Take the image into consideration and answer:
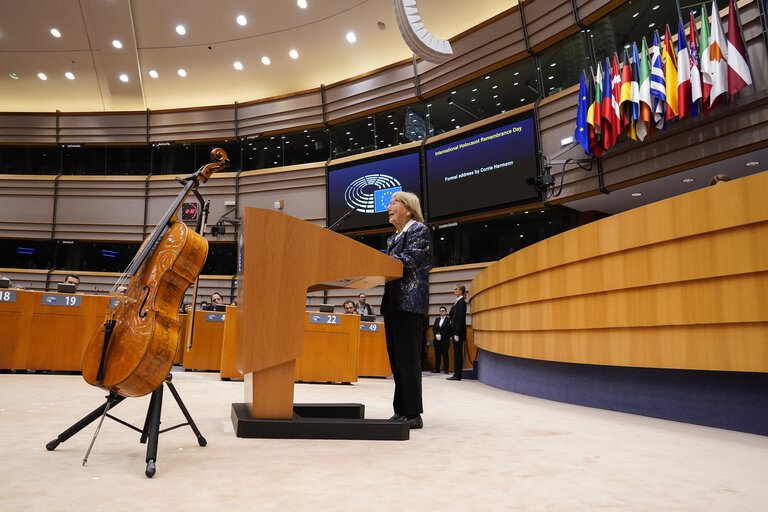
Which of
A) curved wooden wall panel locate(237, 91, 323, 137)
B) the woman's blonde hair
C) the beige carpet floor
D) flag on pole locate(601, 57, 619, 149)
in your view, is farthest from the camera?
curved wooden wall panel locate(237, 91, 323, 137)

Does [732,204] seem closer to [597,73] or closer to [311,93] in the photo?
[597,73]

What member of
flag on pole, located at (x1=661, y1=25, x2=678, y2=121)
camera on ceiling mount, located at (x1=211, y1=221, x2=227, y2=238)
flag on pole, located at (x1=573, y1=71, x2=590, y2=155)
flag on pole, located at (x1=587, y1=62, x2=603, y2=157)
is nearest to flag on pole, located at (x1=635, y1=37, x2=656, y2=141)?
flag on pole, located at (x1=661, y1=25, x2=678, y2=121)

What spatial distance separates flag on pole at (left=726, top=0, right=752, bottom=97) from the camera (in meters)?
5.65

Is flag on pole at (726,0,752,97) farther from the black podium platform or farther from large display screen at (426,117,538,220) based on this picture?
the black podium platform

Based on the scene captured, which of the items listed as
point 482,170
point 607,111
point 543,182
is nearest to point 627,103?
point 607,111

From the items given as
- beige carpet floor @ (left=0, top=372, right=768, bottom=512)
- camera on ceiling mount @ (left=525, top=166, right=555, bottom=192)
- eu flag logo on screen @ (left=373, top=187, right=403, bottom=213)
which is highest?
eu flag logo on screen @ (left=373, top=187, right=403, bottom=213)

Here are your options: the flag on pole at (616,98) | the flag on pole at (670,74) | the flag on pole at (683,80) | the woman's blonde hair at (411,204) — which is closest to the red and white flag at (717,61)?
the flag on pole at (683,80)

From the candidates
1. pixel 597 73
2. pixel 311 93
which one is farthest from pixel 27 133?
pixel 597 73

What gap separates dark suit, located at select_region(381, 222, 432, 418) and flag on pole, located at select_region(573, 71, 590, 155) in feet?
19.1

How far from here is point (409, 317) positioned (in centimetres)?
263

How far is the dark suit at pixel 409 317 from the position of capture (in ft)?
8.56

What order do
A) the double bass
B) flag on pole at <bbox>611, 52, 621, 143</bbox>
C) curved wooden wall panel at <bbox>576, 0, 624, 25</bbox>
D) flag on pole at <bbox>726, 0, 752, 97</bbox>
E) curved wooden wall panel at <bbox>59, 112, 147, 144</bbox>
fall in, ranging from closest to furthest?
the double bass
flag on pole at <bbox>726, 0, 752, 97</bbox>
flag on pole at <bbox>611, 52, 621, 143</bbox>
curved wooden wall panel at <bbox>576, 0, 624, 25</bbox>
curved wooden wall panel at <bbox>59, 112, 147, 144</bbox>

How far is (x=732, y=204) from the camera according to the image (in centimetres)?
251

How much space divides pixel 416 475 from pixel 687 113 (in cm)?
652
